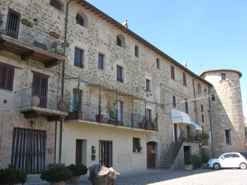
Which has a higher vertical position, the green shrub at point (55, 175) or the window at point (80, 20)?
the window at point (80, 20)

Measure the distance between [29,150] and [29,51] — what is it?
5.06m

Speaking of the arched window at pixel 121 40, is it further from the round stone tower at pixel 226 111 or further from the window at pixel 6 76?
the round stone tower at pixel 226 111

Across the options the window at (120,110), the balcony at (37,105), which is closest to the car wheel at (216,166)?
the window at (120,110)

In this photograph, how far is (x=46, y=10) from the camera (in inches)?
671

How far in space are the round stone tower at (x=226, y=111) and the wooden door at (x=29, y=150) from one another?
28.0 metres

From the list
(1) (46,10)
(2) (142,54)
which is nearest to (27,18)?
(1) (46,10)

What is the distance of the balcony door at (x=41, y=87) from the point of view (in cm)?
1556

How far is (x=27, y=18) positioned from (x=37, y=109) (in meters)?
5.28

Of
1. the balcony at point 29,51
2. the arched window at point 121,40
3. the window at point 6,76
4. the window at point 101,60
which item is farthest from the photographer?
the arched window at point 121,40

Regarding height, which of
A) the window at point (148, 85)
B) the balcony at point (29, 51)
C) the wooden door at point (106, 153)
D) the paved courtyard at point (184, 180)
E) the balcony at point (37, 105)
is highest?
the window at point (148, 85)

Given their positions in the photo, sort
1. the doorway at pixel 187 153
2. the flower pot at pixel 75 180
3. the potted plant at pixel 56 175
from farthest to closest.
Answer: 1. the doorway at pixel 187 153
2. the flower pot at pixel 75 180
3. the potted plant at pixel 56 175

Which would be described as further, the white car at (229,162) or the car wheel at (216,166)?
the car wheel at (216,166)

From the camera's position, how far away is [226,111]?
39.1m

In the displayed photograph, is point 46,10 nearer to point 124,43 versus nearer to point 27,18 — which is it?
point 27,18
